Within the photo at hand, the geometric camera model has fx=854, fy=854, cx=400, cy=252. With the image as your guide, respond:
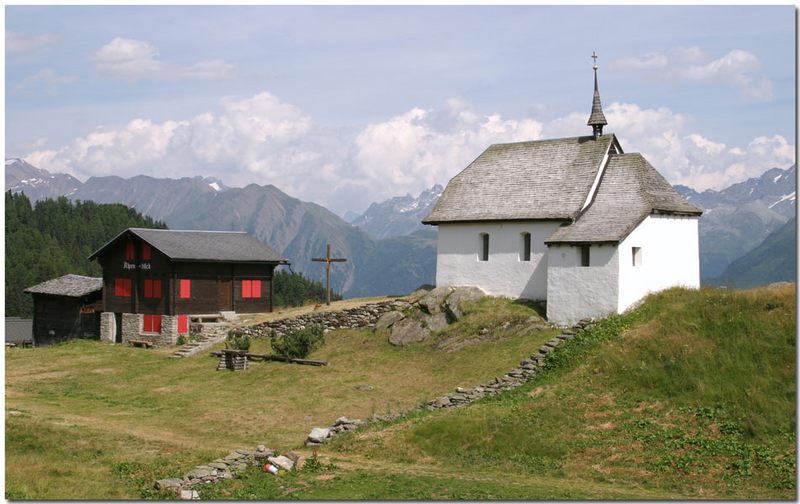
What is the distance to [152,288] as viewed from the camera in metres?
54.2

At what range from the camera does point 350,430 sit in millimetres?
28125

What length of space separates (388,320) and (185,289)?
16.6 meters

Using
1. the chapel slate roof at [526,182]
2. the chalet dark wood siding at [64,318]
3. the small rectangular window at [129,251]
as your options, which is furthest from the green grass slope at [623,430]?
the chalet dark wood siding at [64,318]

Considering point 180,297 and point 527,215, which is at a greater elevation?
point 527,215

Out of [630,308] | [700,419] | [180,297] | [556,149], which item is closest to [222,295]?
[180,297]

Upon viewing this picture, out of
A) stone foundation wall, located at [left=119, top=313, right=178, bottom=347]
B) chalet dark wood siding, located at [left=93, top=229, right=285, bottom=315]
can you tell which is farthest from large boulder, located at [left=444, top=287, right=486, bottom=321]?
stone foundation wall, located at [left=119, top=313, right=178, bottom=347]

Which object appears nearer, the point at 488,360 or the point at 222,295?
the point at 488,360

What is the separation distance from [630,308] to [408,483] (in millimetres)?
17676

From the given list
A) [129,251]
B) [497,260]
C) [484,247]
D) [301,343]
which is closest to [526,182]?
[484,247]

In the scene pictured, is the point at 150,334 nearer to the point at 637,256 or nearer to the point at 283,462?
the point at 637,256

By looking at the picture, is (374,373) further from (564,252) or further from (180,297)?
(180,297)

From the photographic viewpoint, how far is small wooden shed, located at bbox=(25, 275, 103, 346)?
194 ft

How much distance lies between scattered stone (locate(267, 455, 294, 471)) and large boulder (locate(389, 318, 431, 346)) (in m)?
16.8

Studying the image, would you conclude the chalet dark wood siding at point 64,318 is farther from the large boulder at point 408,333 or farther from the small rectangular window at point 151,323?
the large boulder at point 408,333
